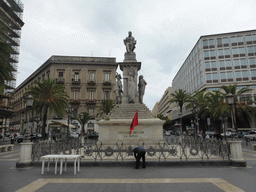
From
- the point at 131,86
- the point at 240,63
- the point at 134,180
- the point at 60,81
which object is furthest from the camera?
the point at 60,81

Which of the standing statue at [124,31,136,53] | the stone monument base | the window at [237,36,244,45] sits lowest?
Answer: the stone monument base

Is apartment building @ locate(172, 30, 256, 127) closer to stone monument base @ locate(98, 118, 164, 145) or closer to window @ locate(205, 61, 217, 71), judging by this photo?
window @ locate(205, 61, 217, 71)

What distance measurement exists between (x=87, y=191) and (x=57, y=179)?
2.01m

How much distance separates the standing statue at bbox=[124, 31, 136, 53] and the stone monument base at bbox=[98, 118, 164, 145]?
7283 mm

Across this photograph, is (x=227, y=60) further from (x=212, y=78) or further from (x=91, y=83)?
(x=91, y=83)

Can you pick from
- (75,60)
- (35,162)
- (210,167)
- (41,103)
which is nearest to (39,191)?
(35,162)

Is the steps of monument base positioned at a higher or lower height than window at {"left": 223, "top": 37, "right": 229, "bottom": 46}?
lower

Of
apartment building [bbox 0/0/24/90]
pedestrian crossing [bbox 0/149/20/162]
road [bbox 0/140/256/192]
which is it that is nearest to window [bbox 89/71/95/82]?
apartment building [bbox 0/0/24/90]

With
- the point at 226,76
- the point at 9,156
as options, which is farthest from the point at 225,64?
the point at 9,156

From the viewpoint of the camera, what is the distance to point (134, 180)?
6.34 meters

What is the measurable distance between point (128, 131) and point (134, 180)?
6857 millimetres

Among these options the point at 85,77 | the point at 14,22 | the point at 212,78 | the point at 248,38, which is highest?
the point at 14,22

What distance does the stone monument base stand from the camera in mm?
13062

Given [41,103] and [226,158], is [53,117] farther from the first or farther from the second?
[226,158]
